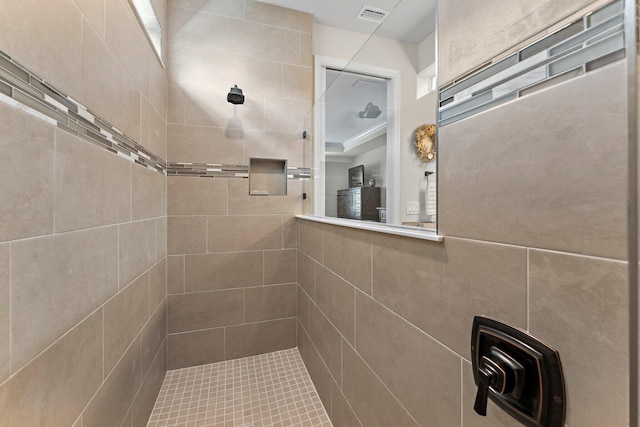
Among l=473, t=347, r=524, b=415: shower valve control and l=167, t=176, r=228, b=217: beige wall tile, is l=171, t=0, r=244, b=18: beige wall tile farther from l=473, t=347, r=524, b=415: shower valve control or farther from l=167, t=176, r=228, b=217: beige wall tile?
l=473, t=347, r=524, b=415: shower valve control

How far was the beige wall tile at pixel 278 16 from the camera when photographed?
6.22 feet

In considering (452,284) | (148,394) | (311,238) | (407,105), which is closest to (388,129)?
(407,105)

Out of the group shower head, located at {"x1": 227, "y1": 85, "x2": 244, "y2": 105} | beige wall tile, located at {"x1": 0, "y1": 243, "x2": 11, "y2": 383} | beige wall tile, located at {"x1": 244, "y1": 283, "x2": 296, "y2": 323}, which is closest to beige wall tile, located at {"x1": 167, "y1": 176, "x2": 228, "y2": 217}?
shower head, located at {"x1": 227, "y1": 85, "x2": 244, "y2": 105}

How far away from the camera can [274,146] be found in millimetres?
1954

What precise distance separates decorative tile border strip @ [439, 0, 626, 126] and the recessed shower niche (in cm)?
153

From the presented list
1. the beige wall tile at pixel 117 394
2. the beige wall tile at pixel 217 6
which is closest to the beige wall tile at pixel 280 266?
the beige wall tile at pixel 117 394

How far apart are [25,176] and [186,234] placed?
1274 mm

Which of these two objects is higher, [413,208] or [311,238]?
[413,208]

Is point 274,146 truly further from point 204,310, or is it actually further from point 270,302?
point 204,310

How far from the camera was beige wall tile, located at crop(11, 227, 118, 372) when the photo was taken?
54 cm

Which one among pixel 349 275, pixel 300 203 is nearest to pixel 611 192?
pixel 349 275

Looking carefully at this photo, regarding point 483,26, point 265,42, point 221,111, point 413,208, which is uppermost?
point 265,42

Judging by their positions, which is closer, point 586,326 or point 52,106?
point 586,326

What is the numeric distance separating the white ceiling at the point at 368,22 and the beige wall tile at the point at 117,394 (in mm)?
1662
